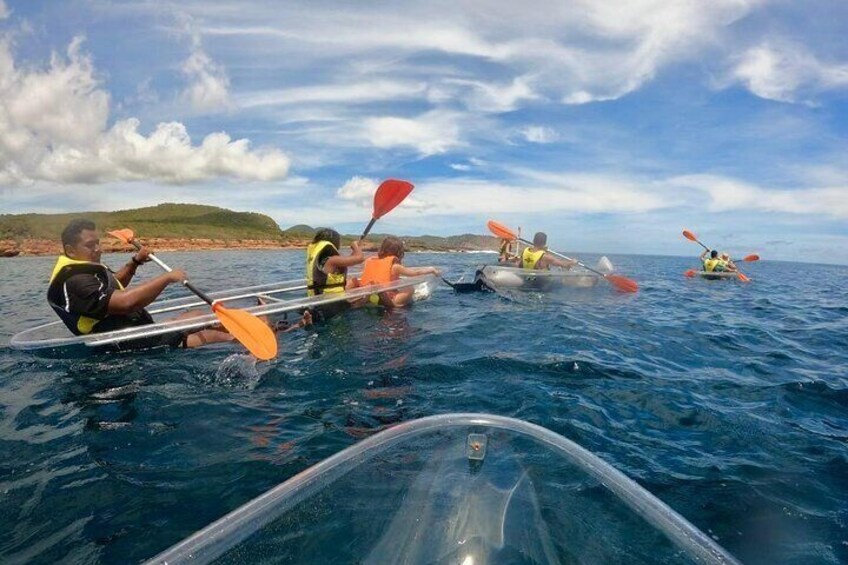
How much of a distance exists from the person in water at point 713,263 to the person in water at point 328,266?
22082mm

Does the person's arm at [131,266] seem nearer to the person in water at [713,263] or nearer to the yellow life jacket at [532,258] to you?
the yellow life jacket at [532,258]

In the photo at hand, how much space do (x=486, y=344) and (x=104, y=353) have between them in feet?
18.2

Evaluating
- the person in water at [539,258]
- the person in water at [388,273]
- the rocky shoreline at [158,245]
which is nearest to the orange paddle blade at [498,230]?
the person in water at [539,258]

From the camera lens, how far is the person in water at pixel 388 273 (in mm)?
10438

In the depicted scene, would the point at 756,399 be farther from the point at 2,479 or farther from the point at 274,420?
the point at 2,479

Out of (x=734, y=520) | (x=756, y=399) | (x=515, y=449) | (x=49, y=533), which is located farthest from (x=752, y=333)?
(x=49, y=533)

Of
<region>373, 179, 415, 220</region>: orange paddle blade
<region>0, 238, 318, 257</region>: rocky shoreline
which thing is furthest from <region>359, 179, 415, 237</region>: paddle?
<region>0, 238, 318, 257</region>: rocky shoreline

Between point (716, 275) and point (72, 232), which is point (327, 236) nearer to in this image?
point (72, 232)

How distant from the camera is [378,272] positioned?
10.4 m

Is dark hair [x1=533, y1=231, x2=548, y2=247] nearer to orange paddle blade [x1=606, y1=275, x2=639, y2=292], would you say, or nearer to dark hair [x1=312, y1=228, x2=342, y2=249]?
orange paddle blade [x1=606, y1=275, x2=639, y2=292]

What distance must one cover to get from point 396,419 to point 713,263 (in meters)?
25.2

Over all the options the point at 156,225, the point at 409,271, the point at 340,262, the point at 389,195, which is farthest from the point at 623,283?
the point at 156,225

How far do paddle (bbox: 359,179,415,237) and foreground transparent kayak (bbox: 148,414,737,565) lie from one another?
8.93 m

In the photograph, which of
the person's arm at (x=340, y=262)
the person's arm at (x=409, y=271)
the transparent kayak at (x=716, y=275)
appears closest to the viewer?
the person's arm at (x=340, y=262)
